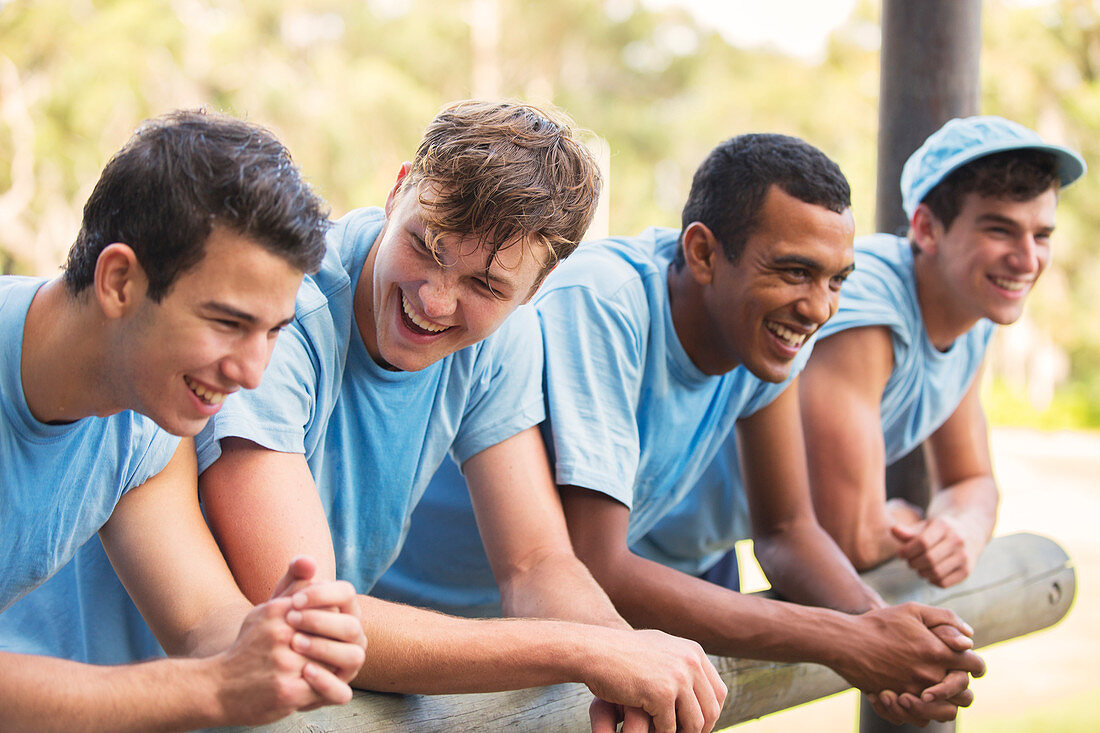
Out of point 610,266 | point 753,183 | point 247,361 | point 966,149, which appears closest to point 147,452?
point 247,361

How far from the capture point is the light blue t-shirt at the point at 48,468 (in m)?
1.48

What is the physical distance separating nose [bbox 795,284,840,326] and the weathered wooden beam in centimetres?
77

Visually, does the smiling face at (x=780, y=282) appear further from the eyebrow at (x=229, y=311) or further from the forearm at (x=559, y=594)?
the eyebrow at (x=229, y=311)

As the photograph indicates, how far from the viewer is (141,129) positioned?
4.96 ft

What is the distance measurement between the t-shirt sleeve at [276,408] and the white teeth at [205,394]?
181 mm

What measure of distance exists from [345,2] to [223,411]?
20.8m

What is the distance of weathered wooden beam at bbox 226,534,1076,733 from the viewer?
1757mm

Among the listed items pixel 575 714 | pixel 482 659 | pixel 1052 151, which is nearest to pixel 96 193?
pixel 482 659

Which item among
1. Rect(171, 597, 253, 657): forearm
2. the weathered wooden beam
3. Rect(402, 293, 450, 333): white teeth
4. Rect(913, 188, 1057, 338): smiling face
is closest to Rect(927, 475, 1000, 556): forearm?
the weathered wooden beam

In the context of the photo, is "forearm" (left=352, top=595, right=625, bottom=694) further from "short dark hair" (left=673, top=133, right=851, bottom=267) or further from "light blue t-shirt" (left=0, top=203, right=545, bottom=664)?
"short dark hair" (left=673, top=133, right=851, bottom=267)

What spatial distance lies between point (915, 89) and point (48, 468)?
113 inches

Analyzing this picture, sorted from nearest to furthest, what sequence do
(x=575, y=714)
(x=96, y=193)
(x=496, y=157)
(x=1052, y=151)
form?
(x=96, y=193) < (x=496, y=157) < (x=575, y=714) < (x=1052, y=151)

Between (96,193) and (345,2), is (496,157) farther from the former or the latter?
(345,2)

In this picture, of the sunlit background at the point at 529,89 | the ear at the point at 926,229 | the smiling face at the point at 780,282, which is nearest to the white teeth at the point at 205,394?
the smiling face at the point at 780,282
